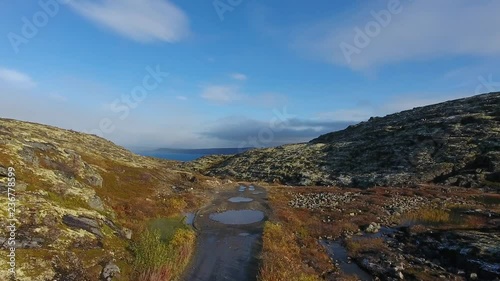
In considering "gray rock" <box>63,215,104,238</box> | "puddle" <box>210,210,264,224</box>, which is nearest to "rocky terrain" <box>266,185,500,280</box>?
"puddle" <box>210,210,264,224</box>

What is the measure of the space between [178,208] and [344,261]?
91.5 feet

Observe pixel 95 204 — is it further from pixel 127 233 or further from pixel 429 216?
pixel 429 216

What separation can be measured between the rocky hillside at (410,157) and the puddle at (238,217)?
44.1 meters

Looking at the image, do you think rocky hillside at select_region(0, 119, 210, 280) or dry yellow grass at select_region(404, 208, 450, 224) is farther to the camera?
dry yellow grass at select_region(404, 208, 450, 224)

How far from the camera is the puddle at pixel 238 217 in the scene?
142 feet

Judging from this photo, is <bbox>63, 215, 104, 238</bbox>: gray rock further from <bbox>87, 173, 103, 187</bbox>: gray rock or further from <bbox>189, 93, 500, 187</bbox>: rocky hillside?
<bbox>189, 93, 500, 187</bbox>: rocky hillside

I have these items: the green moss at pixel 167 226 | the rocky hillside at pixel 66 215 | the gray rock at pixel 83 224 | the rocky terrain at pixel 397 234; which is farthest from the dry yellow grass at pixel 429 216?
the gray rock at pixel 83 224

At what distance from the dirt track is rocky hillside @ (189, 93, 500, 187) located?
167ft

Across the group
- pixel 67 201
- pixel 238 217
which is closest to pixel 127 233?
pixel 67 201

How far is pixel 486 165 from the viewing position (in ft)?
255

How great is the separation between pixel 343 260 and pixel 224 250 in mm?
A: 11250

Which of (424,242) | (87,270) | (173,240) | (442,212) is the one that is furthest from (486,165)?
(87,270)
